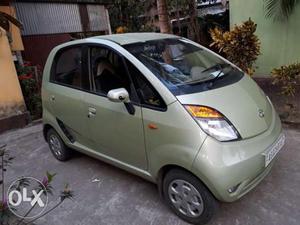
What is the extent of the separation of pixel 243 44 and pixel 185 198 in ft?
11.5

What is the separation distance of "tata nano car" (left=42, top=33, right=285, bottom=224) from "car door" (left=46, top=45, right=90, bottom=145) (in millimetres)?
16

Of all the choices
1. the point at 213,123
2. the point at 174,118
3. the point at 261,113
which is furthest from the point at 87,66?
the point at 261,113

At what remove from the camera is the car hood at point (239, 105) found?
2549 millimetres

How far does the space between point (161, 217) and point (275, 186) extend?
1268 mm

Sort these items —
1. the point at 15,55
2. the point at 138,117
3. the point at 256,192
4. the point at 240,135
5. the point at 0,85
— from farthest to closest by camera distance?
the point at 15,55 → the point at 0,85 → the point at 256,192 → the point at 138,117 → the point at 240,135

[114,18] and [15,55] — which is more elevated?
[114,18]

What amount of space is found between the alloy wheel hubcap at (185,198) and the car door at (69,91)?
1.37 m

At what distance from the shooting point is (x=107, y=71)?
10.6 feet

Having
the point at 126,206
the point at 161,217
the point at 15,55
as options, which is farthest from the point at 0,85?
the point at 161,217

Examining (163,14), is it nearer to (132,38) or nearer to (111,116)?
(132,38)

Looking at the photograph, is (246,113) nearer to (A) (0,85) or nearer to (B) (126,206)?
(B) (126,206)

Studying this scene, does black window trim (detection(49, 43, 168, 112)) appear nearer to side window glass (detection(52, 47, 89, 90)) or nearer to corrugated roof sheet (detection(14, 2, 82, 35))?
side window glass (detection(52, 47, 89, 90))

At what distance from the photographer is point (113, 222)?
9.45 feet

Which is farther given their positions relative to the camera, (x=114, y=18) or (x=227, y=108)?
(x=114, y=18)
